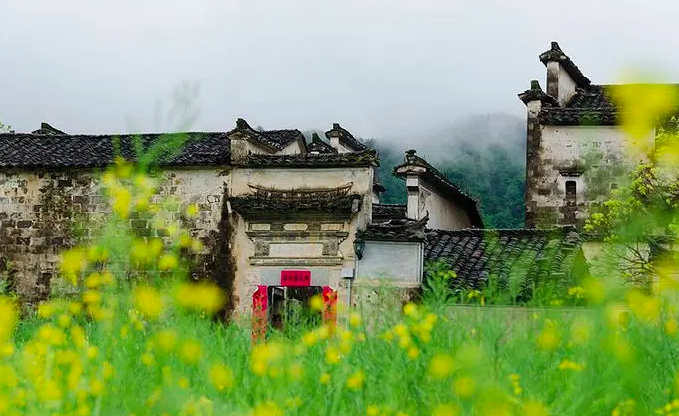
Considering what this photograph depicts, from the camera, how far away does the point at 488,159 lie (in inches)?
1032

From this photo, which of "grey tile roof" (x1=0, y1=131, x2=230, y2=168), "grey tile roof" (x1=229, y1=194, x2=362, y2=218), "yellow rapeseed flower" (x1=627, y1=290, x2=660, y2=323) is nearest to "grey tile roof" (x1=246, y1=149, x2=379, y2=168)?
"grey tile roof" (x1=229, y1=194, x2=362, y2=218)

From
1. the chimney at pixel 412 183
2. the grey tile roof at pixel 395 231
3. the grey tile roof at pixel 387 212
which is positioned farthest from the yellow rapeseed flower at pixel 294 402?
the grey tile roof at pixel 387 212

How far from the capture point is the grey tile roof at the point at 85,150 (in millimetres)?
19656

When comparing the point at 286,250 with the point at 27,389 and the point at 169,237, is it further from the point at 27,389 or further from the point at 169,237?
the point at 27,389

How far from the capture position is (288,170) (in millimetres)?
19203

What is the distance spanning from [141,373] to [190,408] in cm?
130

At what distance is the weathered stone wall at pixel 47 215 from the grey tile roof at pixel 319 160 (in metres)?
0.90

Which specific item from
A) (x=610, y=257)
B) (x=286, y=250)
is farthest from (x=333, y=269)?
(x=610, y=257)

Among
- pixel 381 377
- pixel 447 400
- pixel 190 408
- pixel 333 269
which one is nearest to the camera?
pixel 190 408

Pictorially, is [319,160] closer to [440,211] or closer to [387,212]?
[387,212]

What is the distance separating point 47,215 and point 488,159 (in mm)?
9865

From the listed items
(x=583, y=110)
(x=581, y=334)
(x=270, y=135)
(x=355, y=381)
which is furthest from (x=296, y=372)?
(x=583, y=110)

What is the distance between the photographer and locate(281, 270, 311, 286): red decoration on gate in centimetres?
1847

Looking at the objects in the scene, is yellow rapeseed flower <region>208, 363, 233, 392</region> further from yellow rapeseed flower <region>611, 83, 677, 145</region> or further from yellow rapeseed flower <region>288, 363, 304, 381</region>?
yellow rapeseed flower <region>611, 83, 677, 145</region>
